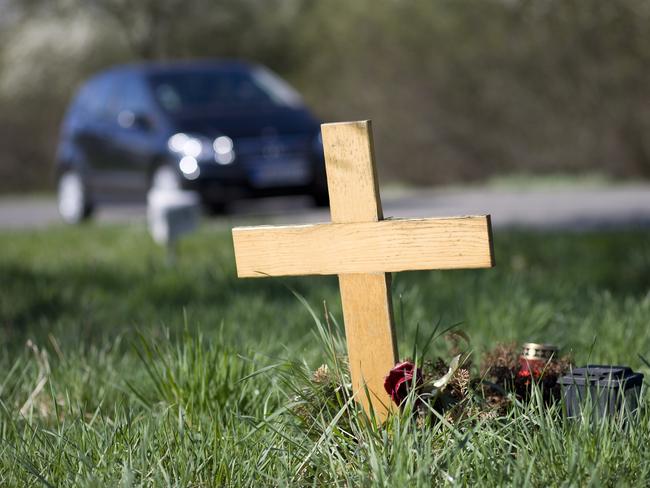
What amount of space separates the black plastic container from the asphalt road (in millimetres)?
5416

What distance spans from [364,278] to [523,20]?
1104 centimetres

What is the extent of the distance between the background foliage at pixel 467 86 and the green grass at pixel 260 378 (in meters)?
6.43

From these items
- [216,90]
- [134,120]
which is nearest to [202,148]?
[134,120]

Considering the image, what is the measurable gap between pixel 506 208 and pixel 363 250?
8.24 metres

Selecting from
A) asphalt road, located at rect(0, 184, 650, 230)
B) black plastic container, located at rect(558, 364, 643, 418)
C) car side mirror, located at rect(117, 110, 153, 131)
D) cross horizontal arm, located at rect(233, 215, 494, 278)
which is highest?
car side mirror, located at rect(117, 110, 153, 131)

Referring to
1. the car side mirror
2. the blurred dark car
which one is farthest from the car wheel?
the car side mirror

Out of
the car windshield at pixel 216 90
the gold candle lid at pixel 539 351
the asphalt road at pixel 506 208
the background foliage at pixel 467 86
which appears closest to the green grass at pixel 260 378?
the gold candle lid at pixel 539 351

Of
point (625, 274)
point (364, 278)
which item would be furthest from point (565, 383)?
point (625, 274)

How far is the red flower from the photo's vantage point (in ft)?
9.02

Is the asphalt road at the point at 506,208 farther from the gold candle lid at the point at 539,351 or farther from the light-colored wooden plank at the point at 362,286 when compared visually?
the light-colored wooden plank at the point at 362,286

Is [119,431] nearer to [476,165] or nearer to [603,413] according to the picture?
[603,413]

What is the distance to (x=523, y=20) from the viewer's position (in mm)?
13352

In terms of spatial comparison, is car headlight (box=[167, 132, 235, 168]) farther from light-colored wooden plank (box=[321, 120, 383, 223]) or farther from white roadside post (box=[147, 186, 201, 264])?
light-colored wooden plank (box=[321, 120, 383, 223])

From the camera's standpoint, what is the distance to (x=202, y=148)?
10.1 meters
